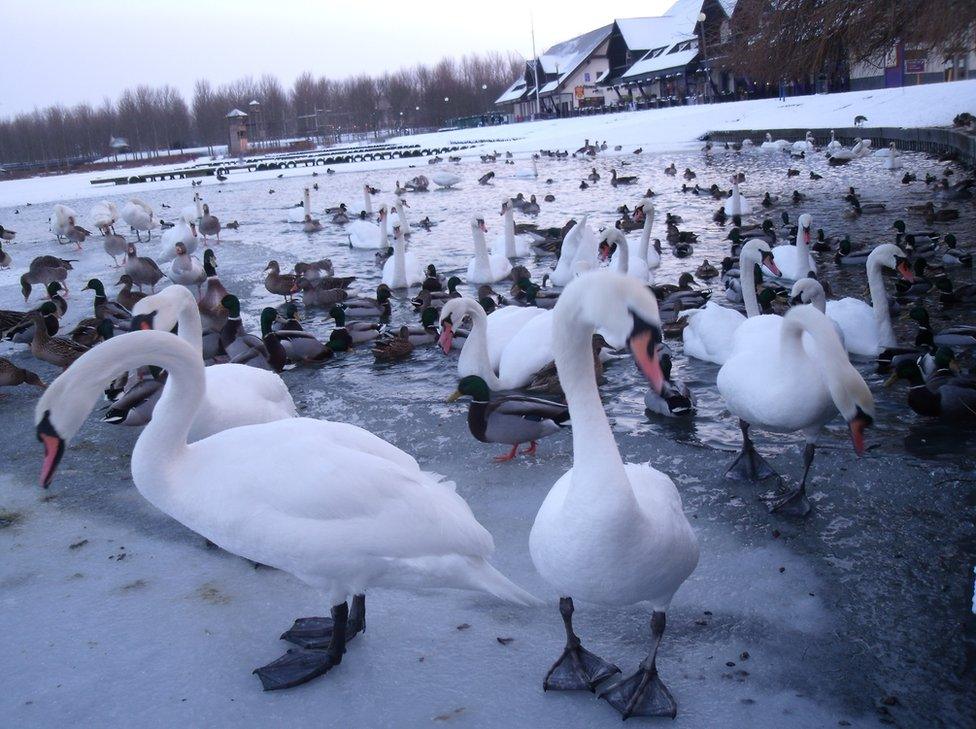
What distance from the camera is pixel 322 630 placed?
3.39 metres

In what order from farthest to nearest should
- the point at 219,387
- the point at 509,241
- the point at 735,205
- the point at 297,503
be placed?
the point at 735,205 → the point at 509,241 → the point at 219,387 → the point at 297,503

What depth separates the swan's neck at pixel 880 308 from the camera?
6.84 meters

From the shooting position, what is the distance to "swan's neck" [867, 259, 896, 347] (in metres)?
6.84

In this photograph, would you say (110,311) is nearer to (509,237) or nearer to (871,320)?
(509,237)

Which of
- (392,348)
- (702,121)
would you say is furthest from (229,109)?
(392,348)

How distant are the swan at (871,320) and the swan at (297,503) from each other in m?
4.72

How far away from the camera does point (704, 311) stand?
7.11m

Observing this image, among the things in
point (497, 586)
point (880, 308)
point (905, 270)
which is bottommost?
point (497, 586)

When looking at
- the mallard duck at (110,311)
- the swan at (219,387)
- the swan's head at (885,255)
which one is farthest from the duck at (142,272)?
the swan's head at (885,255)

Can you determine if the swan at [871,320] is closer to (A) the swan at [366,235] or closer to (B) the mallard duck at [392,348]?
(B) the mallard duck at [392,348]

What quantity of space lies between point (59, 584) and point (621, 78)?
232 ft

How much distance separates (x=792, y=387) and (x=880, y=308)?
123 inches

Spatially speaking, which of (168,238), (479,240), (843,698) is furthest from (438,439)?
(168,238)

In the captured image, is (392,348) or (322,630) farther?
(392,348)
